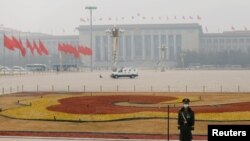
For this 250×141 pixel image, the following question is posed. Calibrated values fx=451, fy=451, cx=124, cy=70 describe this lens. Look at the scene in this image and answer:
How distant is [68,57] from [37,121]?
159 metres

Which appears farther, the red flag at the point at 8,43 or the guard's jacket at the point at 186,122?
the red flag at the point at 8,43

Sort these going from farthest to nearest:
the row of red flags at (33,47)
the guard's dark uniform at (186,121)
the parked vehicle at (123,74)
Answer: the row of red flags at (33,47) < the parked vehicle at (123,74) < the guard's dark uniform at (186,121)

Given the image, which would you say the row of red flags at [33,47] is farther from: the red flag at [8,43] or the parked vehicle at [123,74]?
the parked vehicle at [123,74]

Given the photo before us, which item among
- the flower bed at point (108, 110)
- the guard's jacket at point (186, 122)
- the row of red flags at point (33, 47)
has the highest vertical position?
the row of red flags at point (33, 47)

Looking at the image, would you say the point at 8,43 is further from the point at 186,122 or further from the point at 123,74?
the point at 186,122

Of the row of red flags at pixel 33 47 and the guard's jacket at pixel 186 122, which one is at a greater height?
the row of red flags at pixel 33 47

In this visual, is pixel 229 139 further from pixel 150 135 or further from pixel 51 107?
pixel 51 107

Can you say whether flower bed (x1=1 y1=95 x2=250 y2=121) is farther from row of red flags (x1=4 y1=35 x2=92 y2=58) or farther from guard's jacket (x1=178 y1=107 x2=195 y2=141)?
row of red flags (x1=4 y1=35 x2=92 y2=58)

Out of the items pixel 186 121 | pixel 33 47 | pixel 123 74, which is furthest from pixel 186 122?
pixel 33 47

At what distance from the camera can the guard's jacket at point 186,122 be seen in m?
14.6

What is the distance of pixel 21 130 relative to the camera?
65.9 feet

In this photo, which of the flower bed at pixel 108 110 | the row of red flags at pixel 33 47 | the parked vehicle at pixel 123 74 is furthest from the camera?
the row of red flags at pixel 33 47

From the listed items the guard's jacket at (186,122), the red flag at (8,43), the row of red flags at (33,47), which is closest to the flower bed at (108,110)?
the guard's jacket at (186,122)

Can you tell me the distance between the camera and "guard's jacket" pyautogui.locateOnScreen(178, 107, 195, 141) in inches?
575
